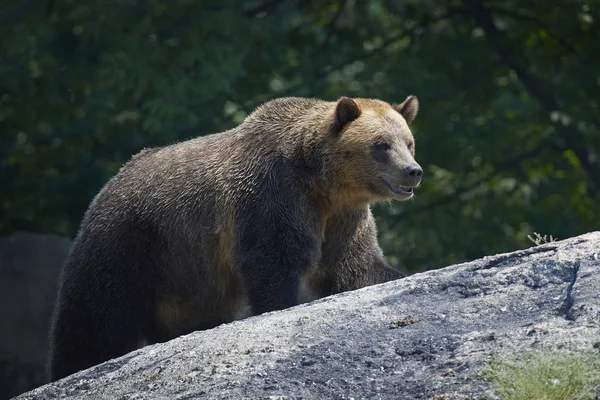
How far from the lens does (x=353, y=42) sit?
15.2 metres

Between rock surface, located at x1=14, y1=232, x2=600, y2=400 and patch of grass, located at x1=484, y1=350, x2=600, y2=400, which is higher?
patch of grass, located at x1=484, y1=350, x2=600, y2=400

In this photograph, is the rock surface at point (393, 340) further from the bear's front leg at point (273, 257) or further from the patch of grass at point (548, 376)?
the bear's front leg at point (273, 257)

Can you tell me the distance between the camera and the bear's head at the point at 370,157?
7.95 m

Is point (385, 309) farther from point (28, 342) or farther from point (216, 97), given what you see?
point (216, 97)

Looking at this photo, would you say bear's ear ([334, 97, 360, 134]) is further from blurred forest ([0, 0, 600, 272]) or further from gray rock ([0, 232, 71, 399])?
gray rock ([0, 232, 71, 399])

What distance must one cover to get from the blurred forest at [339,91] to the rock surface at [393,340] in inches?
319

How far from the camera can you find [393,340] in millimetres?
5133

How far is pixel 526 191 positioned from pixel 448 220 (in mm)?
1264

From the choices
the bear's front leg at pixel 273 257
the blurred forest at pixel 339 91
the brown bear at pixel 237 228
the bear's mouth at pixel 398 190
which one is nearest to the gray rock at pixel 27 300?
the blurred forest at pixel 339 91

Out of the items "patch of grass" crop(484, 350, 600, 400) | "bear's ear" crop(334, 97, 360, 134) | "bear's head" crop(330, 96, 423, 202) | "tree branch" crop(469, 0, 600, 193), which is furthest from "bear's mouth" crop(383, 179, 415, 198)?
"tree branch" crop(469, 0, 600, 193)

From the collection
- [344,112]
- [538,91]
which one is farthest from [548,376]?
[538,91]

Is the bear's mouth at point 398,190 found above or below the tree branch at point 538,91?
above

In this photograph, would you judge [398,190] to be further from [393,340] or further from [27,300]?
[27,300]

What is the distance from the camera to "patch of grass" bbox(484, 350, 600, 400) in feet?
14.3
